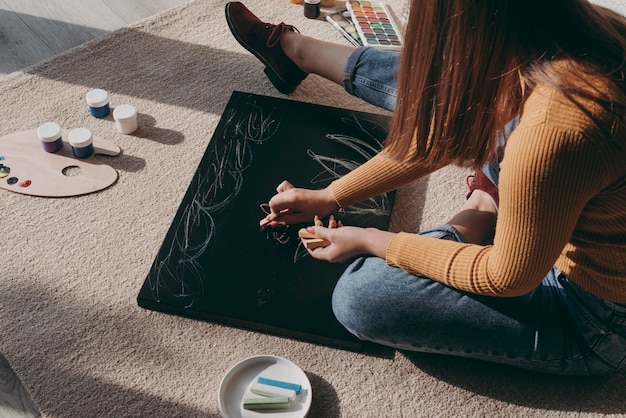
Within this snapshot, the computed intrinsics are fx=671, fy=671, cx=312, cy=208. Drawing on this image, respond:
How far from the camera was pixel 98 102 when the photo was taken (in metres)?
1.64

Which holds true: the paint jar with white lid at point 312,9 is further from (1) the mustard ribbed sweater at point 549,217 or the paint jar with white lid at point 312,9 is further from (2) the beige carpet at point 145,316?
(1) the mustard ribbed sweater at point 549,217

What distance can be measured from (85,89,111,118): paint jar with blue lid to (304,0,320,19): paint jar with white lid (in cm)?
67

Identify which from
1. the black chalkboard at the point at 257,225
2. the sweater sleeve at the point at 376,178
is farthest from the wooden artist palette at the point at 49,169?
the sweater sleeve at the point at 376,178

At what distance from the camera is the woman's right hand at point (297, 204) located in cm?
135

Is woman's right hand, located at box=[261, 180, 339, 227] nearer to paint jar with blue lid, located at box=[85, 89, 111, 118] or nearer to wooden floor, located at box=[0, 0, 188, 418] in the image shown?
paint jar with blue lid, located at box=[85, 89, 111, 118]

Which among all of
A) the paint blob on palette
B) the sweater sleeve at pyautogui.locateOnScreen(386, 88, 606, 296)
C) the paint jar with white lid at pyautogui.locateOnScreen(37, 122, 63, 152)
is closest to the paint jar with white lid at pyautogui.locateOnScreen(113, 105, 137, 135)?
the paint jar with white lid at pyautogui.locateOnScreen(37, 122, 63, 152)

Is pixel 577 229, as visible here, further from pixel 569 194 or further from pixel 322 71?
pixel 322 71

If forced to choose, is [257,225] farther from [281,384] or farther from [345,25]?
[345,25]

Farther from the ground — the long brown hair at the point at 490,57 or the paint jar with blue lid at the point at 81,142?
the long brown hair at the point at 490,57

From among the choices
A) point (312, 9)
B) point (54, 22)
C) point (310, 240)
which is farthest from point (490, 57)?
point (54, 22)

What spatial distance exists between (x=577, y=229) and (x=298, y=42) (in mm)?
936

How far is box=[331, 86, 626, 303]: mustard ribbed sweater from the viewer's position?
31.2 inches

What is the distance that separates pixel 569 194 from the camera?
0.83 m

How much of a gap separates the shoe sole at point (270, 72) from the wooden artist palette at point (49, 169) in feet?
1.38
